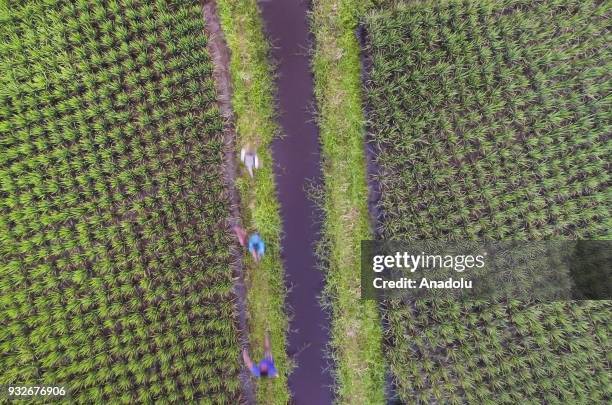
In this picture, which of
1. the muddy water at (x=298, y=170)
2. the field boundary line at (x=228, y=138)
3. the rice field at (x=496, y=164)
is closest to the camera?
the rice field at (x=496, y=164)

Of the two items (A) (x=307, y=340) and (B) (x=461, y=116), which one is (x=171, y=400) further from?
(B) (x=461, y=116)

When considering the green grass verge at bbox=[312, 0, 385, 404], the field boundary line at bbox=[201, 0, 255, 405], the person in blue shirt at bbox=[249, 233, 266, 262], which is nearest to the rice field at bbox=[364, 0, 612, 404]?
the green grass verge at bbox=[312, 0, 385, 404]

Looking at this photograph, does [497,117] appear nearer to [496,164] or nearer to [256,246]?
[496,164]

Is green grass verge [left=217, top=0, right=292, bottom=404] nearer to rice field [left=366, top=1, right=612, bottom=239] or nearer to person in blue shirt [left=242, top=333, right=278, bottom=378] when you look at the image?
person in blue shirt [left=242, top=333, right=278, bottom=378]

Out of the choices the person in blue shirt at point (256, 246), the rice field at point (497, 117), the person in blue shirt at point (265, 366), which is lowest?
the person in blue shirt at point (265, 366)

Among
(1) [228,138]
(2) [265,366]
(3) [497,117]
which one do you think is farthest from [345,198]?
(2) [265,366]

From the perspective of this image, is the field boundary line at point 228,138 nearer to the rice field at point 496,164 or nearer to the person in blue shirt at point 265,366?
the person in blue shirt at point 265,366

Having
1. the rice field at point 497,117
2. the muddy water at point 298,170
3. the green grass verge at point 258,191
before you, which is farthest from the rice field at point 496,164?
the green grass verge at point 258,191
